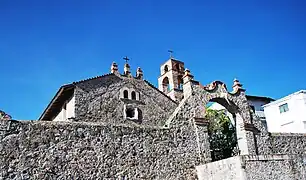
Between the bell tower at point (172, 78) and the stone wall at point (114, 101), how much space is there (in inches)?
109

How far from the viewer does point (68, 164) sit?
11953mm

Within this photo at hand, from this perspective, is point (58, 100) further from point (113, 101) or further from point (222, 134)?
point (222, 134)

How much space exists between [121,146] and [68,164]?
2289 mm

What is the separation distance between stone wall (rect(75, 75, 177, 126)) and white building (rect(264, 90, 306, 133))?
45.0 ft

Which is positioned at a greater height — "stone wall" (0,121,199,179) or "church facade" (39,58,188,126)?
"church facade" (39,58,188,126)

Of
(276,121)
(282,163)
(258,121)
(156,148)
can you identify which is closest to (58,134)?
(156,148)

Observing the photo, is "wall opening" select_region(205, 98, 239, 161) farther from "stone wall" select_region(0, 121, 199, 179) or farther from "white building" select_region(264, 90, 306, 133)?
"white building" select_region(264, 90, 306, 133)

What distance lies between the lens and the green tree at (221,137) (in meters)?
18.8

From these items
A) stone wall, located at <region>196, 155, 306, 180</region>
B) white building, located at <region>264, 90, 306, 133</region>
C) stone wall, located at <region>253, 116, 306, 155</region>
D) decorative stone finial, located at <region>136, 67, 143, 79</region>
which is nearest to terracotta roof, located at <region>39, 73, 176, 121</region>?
decorative stone finial, located at <region>136, 67, 143, 79</region>

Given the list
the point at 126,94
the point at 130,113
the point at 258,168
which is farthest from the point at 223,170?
the point at 126,94

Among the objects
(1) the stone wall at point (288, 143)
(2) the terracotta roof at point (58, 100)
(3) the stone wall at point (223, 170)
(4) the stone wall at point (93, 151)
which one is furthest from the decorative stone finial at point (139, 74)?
(3) the stone wall at point (223, 170)

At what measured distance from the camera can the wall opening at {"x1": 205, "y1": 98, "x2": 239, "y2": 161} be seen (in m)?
17.5

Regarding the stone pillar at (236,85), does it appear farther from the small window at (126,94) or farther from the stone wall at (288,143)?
the small window at (126,94)

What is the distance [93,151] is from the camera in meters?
12.6
